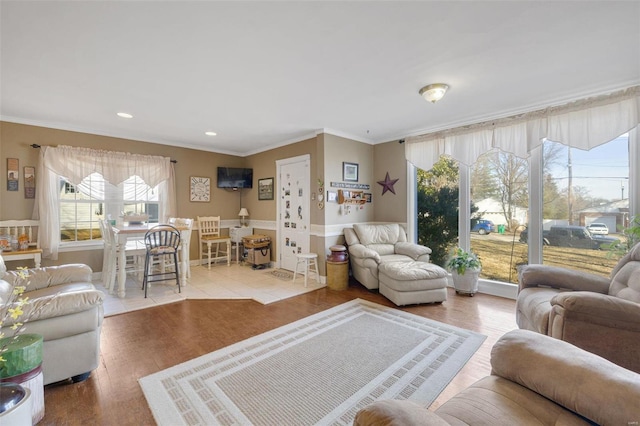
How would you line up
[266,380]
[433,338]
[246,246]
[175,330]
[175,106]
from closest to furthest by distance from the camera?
[266,380]
[433,338]
[175,330]
[175,106]
[246,246]

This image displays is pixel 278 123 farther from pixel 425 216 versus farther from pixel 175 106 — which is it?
pixel 425 216

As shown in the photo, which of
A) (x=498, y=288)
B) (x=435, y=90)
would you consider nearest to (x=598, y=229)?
(x=498, y=288)

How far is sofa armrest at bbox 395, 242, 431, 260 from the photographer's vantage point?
3984 millimetres

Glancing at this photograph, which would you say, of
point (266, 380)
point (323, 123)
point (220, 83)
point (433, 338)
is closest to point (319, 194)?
point (323, 123)

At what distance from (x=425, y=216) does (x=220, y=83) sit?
354 centimetres

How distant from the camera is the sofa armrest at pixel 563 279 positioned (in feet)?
7.04

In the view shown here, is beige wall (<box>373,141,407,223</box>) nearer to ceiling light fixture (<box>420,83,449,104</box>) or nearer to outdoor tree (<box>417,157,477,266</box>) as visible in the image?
outdoor tree (<box>417,157,477,266</box>)

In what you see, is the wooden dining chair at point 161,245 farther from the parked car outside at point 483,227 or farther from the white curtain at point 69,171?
the parked car outside at point 483,227

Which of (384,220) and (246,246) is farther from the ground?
(384,220)

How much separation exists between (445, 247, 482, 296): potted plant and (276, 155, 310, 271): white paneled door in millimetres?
2290

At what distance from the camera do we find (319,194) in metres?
4.38

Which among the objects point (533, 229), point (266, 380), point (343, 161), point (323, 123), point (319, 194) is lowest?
point (266, 380)

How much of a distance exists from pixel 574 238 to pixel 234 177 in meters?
5.66

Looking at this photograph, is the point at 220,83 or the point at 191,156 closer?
the point at 220,83
